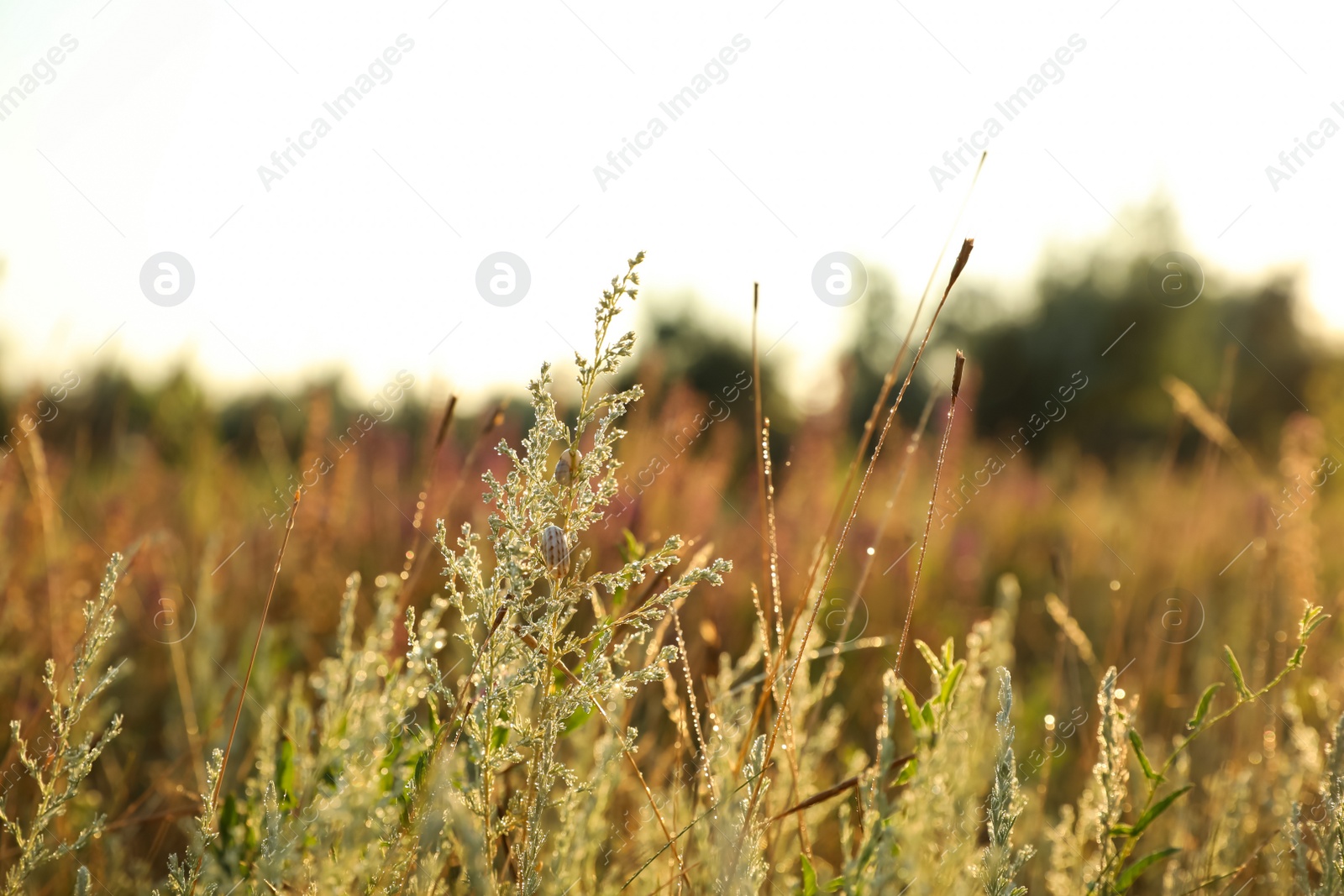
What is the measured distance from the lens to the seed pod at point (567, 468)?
0.89 meters

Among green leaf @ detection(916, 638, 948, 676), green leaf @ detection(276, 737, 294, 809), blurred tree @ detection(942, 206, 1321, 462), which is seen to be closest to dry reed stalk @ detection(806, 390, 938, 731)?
green leaf @ detection(916, 638, 948, 676)

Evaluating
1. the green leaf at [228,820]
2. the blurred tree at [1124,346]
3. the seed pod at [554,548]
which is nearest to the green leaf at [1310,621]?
the seed pod at [554,548]

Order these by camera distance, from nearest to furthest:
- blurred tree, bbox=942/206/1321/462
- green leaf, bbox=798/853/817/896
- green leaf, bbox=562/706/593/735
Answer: green leaf, bbox=798/853/817/896
green leaf, bbox=562/706/593/735
blurred tree, bbox=942/206/1321/462

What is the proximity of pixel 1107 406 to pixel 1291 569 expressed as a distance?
24352 millimetres

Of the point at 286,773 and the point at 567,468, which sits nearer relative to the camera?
the point at 567,468

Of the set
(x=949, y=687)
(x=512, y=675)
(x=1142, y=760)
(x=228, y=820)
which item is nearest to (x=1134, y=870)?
(x=1142, y=760)

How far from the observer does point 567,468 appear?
35.7 inches

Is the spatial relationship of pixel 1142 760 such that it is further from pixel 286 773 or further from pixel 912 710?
pixel 286 773

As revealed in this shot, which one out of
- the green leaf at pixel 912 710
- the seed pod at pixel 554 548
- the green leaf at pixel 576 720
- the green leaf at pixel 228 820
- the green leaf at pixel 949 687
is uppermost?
the seed pod at pixel 554 548

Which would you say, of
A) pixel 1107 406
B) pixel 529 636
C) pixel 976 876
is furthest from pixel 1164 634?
pixel 1107 406

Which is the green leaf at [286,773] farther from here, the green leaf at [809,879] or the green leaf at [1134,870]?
the green leaf at [1134,870]

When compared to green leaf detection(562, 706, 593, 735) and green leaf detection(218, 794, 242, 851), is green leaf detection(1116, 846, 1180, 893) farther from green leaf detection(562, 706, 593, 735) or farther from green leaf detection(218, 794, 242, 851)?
green leaf detection(218, 794, 242, 851)

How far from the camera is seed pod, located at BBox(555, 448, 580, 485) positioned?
888 millimetres

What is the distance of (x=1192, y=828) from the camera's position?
1.80m
